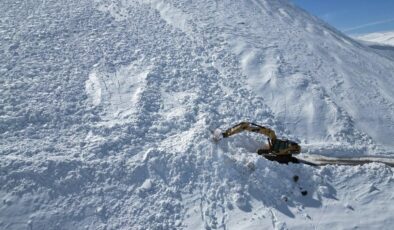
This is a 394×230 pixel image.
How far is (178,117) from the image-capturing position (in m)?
15.7

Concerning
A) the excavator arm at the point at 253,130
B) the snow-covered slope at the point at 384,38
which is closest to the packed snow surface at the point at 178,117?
the excavator arm at the point at 253,130

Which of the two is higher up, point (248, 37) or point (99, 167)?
point (248, 37)

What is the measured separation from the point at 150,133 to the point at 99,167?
2.78 metres

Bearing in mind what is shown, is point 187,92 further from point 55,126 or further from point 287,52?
point 287,52

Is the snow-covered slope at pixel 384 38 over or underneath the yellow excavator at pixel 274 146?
over

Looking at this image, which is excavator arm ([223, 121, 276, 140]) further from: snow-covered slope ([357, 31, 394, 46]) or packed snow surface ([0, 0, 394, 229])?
snow-covered slope ([357, 31, 394, 46])

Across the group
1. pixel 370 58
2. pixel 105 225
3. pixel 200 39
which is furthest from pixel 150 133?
pixel 370 58

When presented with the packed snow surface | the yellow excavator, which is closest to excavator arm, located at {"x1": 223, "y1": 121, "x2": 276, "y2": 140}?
the yellow excavator

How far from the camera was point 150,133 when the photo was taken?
48.3ft

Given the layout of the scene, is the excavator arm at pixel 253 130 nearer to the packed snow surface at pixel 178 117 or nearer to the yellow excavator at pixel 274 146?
the yellow excavator at pixel 274 146

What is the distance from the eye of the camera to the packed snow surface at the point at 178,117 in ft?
37.6

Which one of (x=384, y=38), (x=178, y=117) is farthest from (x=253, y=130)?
(x=384, y=38)

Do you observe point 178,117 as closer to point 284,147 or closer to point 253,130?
point 253,130

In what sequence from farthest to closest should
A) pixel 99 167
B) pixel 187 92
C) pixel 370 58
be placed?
pixel 370 58 < pixel 187 92 < pixel 99 167
